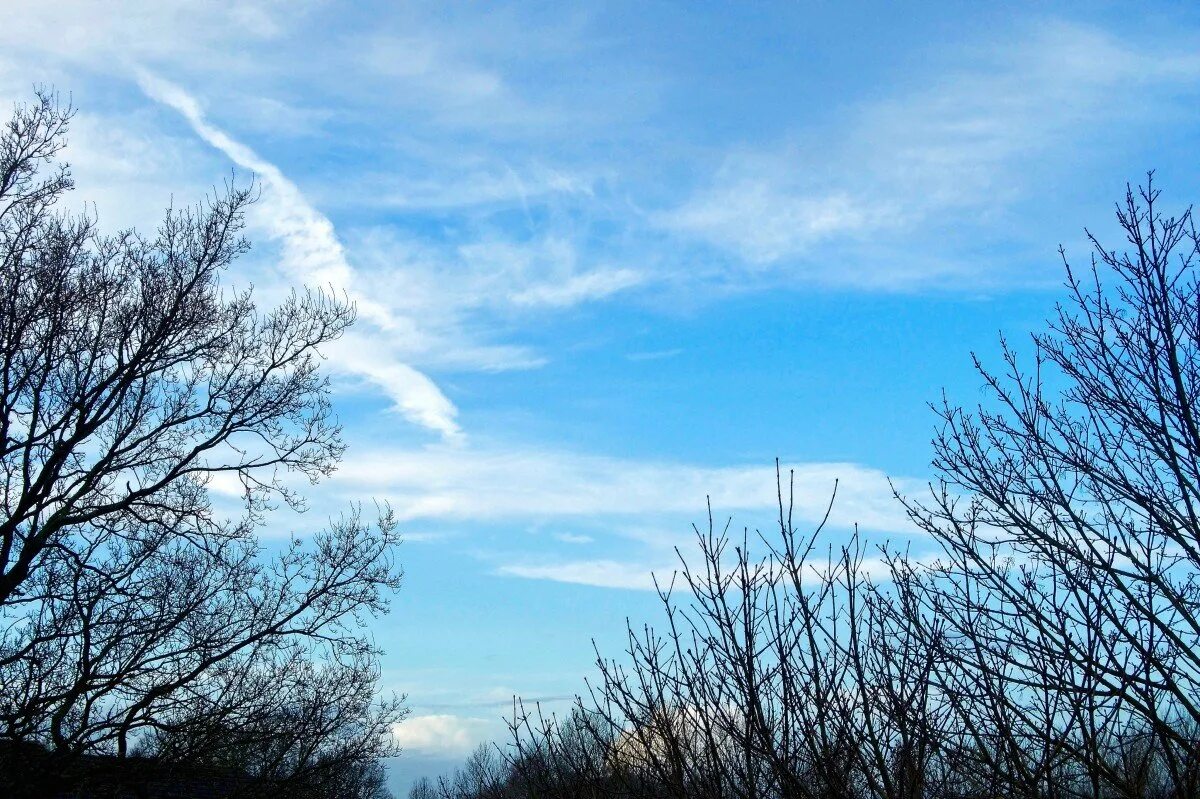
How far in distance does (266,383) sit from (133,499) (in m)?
2.39

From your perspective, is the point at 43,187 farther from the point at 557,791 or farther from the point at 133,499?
the point at 557,791

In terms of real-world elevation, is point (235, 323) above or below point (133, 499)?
above

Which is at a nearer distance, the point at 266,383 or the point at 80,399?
the point at 80,399

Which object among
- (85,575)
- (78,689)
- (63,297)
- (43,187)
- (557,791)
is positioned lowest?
(557,791)

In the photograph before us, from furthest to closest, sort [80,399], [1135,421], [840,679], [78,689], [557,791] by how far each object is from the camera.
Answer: [80,399], [78,689], [1135,421], [557,791], [840,679]

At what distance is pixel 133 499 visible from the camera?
13.6m

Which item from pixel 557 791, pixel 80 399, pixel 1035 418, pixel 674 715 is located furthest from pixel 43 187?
pixel 1035 418

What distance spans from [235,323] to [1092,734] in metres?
12.2

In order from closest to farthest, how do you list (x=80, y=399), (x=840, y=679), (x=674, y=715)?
(x=840, y=679) → (x=674, y=715) → (x=80, y=399)

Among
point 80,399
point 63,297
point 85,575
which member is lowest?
point 85,575

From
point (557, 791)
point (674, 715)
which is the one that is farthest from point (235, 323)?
point (674, 715)

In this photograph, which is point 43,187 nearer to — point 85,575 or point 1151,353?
point 85,575

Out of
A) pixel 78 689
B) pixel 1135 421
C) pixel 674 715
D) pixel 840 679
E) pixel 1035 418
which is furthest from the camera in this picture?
pixel 78 689

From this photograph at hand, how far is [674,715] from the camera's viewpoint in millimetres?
6574
